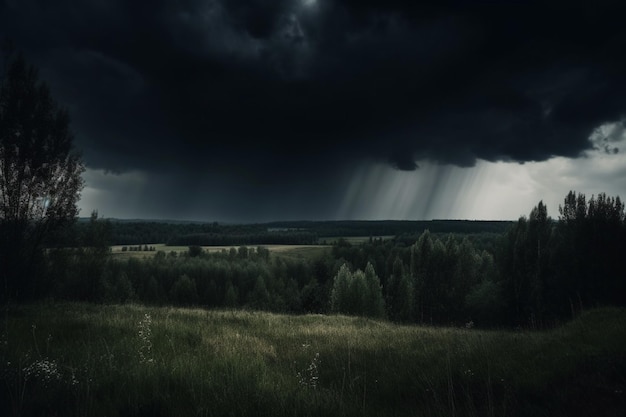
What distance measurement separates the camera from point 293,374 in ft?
23.6

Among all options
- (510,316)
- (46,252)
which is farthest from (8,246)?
(510,316)

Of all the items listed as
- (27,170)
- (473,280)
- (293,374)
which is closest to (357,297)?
(473,280)

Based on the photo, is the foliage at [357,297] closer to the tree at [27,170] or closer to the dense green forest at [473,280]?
the dense green forest at [473,280]

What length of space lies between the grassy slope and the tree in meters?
11.1

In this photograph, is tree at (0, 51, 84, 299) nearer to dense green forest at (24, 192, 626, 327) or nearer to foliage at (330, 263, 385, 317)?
dense green forest at (24, 192, 626, 327)

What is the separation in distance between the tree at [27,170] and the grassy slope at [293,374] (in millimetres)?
11072

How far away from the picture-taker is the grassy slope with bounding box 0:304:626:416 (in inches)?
192

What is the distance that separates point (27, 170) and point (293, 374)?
789 inches

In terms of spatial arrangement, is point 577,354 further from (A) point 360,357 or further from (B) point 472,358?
(A) point 360,357

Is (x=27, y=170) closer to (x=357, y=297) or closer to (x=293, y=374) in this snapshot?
(x=293, y=374)

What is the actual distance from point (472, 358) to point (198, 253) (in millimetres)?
126350

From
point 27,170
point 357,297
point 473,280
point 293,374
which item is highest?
point 27,170

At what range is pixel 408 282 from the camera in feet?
201

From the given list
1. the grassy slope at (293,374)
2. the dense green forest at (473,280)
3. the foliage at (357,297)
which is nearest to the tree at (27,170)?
the dense green forest at (473,280)
